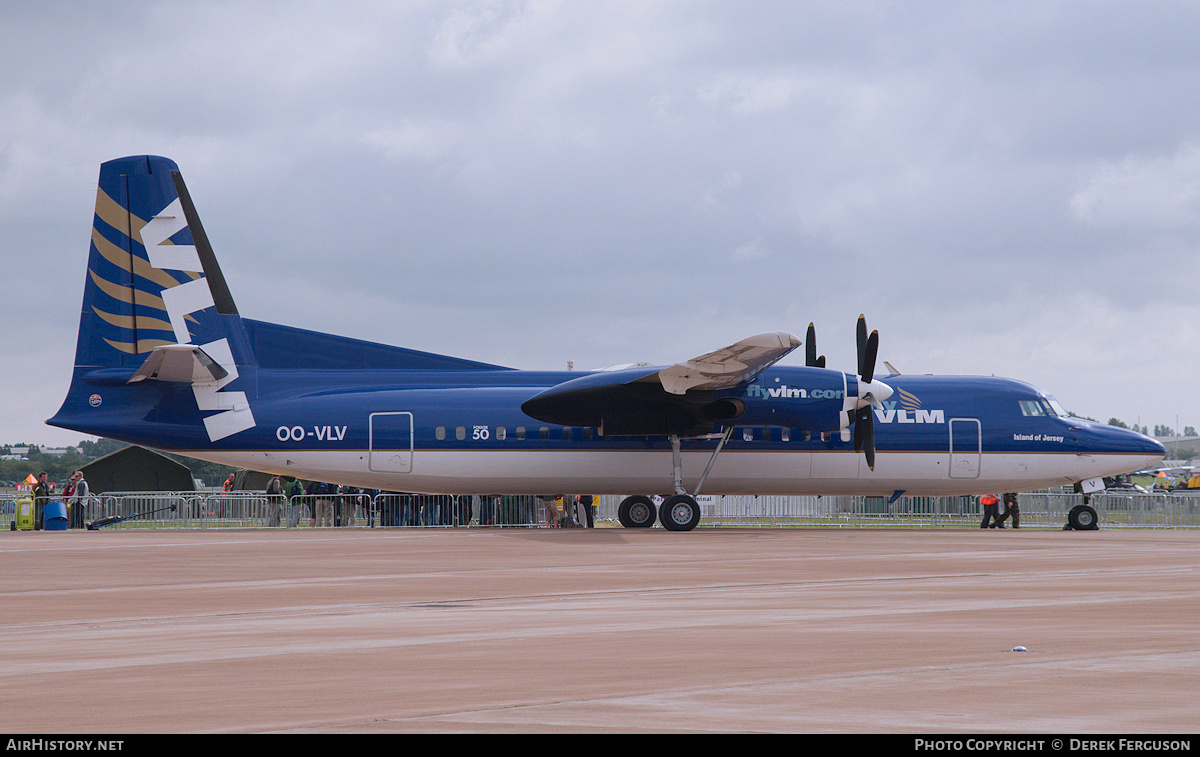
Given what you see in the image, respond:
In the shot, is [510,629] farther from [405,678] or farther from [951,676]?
[951,676]

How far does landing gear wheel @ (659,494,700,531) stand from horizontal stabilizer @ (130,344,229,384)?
10313 mm

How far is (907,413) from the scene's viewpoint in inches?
1070

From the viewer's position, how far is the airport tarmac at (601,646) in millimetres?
4500

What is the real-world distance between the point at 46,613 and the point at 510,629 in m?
4.27

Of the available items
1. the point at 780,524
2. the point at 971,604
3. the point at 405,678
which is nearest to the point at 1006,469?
the point at 780,524

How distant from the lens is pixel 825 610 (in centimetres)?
936

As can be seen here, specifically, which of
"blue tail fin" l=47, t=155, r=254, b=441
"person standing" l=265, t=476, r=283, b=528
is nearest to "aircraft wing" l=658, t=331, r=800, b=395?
"blue tail fin" l=47, t=155, r=254, b=441

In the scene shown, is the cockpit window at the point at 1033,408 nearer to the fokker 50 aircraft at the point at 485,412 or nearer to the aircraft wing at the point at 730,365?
the fokker 50 aircraft at the point at 485,412

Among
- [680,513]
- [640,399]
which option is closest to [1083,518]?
[680,513]

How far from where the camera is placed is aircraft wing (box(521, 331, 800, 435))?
24.3 meters

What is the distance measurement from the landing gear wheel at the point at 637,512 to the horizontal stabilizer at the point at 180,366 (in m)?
9.89

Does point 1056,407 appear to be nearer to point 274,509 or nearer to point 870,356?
point 870,356

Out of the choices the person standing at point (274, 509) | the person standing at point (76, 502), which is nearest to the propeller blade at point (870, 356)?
the person standing at point (274, 509)

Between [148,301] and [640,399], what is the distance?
11.4 meters
